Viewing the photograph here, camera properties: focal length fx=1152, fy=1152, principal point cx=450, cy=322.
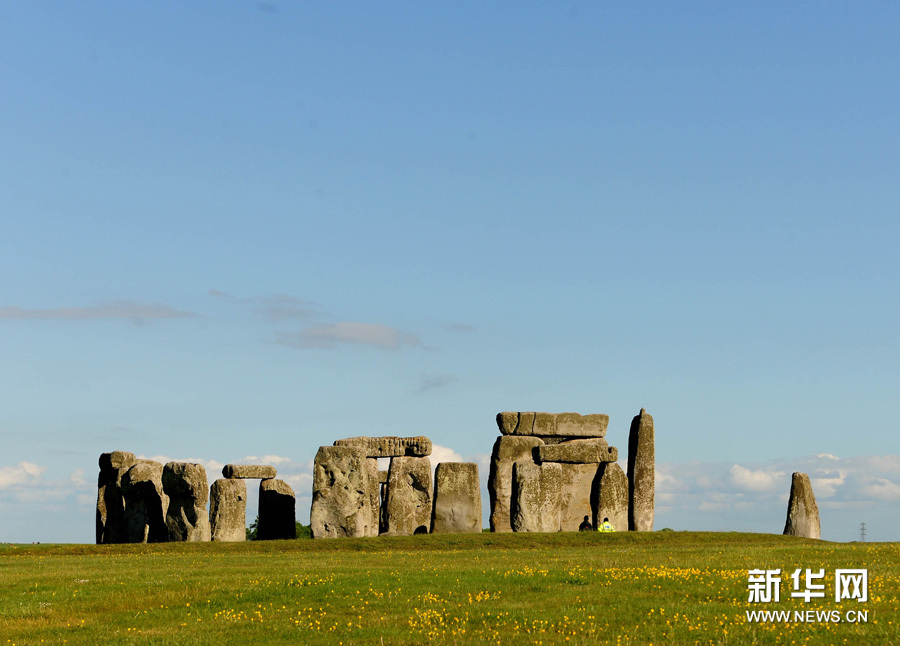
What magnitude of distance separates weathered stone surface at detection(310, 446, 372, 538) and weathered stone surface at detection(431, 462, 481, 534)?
2.81 m

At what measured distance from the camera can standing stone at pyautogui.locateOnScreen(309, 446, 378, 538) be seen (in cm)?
3469

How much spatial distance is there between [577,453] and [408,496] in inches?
228

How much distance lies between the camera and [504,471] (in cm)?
3878

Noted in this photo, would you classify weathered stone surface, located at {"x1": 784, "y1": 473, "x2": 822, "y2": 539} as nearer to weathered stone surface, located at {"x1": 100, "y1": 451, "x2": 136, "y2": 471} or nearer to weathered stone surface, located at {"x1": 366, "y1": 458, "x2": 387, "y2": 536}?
weathered stone surface, located at {"x1": 366, "y1": 458, "x2": 387, "y2": 536}

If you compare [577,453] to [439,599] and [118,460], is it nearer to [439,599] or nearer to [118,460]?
[118,460]

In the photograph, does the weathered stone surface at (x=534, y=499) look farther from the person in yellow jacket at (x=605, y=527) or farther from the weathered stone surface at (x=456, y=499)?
the person in yellow jacket at (x=605, y=527)

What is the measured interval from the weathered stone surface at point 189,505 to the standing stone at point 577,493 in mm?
11480

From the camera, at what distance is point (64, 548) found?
105 feet

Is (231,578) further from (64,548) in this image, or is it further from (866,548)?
(866,548)

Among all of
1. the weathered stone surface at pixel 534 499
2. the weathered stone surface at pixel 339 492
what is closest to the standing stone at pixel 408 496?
the weathered stone surface at pixel 339 492

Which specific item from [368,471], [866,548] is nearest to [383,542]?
[368,471]

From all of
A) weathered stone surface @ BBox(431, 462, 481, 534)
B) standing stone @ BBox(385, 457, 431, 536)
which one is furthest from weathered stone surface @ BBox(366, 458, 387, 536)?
weathered stone surface @ BBox(431, 462, 481, 534)

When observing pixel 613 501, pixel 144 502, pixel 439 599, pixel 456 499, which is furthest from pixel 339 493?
pixel 439 599

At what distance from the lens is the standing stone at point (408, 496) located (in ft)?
121
